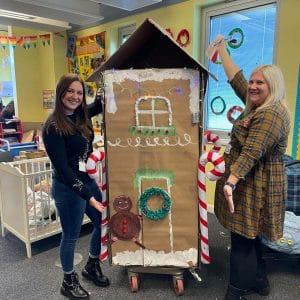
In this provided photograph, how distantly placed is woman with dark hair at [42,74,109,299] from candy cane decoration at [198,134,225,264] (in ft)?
1.88

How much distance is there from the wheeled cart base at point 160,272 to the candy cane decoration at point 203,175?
20 cm

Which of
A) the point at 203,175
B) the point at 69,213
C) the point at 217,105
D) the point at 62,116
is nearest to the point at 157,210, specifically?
the point at 203,175

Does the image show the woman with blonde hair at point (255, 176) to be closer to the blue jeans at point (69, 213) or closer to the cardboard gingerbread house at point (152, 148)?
the cardboard gingerbread house at point (152, 148)

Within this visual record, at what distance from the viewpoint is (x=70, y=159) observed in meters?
1.64

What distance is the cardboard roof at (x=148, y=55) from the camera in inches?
66.1

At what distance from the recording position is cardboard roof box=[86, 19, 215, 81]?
1.68 metres

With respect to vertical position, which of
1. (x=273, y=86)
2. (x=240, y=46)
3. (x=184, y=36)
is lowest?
(x=273, y=86)

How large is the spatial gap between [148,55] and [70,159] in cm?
80

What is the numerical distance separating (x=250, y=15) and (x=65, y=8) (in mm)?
1909

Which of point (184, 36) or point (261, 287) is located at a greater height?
point (184, 36)

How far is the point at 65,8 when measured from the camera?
326 centimetres

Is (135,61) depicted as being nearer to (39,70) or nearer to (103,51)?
(103,51)

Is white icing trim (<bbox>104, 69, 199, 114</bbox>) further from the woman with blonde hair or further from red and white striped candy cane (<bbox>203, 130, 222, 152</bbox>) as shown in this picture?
the woman with blonde hair

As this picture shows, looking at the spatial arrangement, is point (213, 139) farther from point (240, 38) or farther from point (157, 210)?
point (240, 38)
